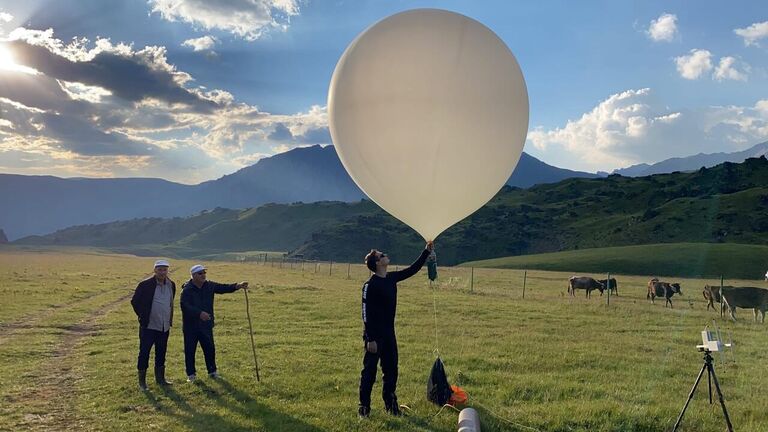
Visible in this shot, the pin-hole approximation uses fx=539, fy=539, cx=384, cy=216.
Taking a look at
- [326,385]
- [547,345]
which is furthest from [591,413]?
[547,345]

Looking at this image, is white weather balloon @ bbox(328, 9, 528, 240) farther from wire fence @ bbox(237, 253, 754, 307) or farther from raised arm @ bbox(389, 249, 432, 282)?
wire fence @ bbox(237, 253, 754, 307)

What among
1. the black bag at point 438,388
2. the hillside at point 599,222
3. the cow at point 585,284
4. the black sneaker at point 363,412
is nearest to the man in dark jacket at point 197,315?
the black sneaker at point 363,412

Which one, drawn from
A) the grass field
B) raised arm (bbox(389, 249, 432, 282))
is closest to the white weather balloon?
raised arm (bbox(389, 249, 432, 282))

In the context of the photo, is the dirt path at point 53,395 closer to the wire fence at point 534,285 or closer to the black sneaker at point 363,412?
the black sneaker at point 363,412

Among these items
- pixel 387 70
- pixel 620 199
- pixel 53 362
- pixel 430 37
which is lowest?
pixel 53 362

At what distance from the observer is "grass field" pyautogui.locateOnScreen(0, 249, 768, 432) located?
26.8 ft

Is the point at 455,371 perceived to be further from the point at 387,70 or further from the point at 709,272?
the point at 709,272

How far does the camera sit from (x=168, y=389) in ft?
33.0

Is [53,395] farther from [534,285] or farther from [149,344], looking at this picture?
[534,285]

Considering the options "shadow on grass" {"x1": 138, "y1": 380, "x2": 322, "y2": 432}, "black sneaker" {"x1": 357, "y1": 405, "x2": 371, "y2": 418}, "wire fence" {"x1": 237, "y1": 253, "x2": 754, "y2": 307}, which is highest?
"wire fence" {"x1": 237, "y1": 253, "x2": 754, "y2": 307}

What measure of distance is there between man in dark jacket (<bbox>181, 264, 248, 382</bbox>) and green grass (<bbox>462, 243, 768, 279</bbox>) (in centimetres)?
5703

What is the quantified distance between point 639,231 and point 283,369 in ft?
349

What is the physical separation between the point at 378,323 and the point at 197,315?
14.1 feet

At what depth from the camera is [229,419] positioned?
8273 millimetres
